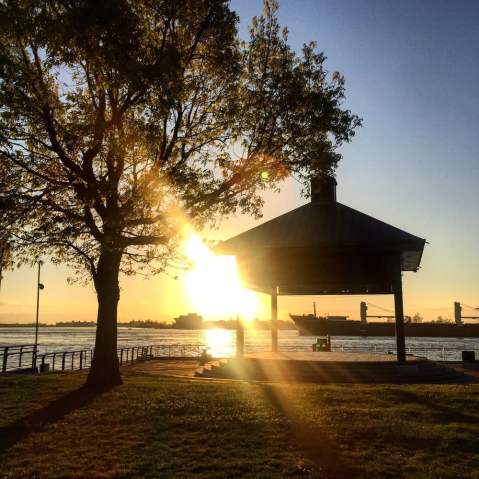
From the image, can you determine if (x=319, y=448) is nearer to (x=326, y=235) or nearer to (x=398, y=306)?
(x=398, y=306)

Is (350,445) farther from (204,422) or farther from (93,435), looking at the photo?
(93,435)

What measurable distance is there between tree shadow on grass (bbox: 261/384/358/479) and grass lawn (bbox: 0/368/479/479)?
0.06 feet

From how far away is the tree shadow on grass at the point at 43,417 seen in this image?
893 cm

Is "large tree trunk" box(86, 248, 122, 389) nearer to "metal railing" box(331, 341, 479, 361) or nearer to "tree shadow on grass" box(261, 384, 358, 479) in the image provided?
"tree shadow on grass" box(261, 384, 358, 479)

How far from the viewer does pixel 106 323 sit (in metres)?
15.5

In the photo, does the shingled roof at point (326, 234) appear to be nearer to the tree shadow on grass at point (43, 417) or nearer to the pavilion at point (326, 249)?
the pavilion at point (326, 249)

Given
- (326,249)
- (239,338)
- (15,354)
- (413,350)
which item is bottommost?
(413,350)

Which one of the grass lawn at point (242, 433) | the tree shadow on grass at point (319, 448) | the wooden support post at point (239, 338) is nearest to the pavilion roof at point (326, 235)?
the wooden support post at point (239, 338)

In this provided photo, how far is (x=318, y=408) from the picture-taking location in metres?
10.8

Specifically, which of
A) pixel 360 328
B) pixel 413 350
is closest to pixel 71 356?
pixel 413 350

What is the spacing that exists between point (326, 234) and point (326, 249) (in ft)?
2.20

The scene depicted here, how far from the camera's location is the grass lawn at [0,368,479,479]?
720cm

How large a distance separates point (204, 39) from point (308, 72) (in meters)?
3.58

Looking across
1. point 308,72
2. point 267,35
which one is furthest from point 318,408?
point 267,35
